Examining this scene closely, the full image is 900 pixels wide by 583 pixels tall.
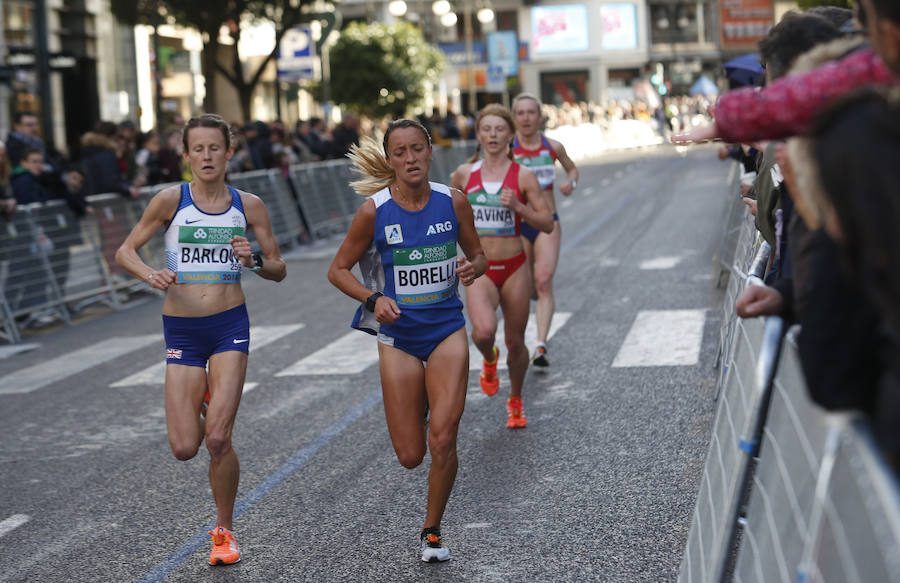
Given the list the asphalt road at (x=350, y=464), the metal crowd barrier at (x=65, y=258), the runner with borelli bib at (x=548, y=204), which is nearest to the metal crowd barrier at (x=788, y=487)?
the asphalt road at (x=350, y=464)

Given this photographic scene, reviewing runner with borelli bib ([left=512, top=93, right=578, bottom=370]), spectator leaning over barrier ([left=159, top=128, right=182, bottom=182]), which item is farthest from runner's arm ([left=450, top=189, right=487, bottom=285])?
spectator leaning over barrier ([left=159, top=128, right=182, bottom=182])

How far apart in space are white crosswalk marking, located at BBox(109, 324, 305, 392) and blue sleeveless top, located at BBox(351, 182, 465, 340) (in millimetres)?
4275

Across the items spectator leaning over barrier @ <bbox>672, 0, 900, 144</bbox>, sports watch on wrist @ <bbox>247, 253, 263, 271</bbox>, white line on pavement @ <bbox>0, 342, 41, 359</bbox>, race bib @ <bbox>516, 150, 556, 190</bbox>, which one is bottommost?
white line on pavement @ <bbox>0, 342, 41, 359</bbox>

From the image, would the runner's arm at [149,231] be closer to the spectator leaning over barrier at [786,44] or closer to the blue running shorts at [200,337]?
the blue running shorts at [200,337]

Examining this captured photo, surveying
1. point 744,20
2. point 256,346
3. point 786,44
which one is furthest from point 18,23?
point 744,20

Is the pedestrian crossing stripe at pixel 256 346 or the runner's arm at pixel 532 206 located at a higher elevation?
the runner's arm at pixel 532 206

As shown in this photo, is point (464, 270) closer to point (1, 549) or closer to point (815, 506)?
point (1, 549)

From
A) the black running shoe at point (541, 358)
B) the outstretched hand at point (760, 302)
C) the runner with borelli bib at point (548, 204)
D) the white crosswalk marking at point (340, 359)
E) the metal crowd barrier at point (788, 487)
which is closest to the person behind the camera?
the metal crowd barrier at point (788, 487)

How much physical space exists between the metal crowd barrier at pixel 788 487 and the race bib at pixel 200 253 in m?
2.75

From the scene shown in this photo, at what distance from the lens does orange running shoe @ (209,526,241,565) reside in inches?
227

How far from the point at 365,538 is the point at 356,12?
271 ft

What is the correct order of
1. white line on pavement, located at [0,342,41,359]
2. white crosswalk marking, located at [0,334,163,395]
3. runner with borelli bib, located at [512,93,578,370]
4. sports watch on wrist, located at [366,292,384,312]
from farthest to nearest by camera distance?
white line on pavement, located at [0,342,41,359] → white crosswalk marking, located at [0,334,163,395] → runner with borelli bib, located at [512,93,578,370] → sports watch on wrist, located at [366,292,384,312]

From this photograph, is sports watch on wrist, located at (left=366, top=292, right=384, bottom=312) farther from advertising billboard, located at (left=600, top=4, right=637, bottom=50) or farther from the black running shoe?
advertising billboard, located at (left=600, top=4, right=637, bottom=50)

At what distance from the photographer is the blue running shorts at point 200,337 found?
6039mm
